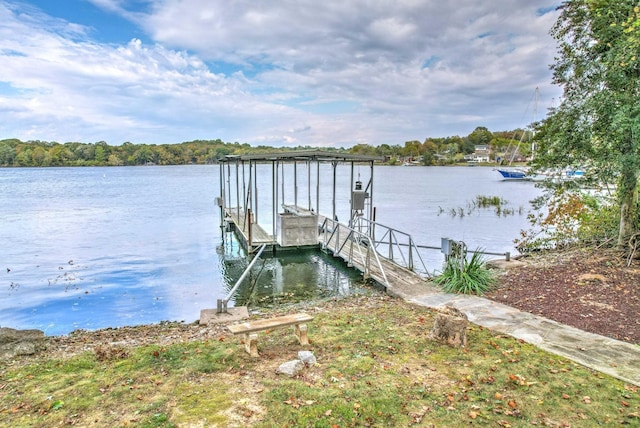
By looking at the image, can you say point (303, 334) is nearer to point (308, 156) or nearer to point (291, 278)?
point (291, 278)

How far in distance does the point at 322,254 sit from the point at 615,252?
28.4 feet

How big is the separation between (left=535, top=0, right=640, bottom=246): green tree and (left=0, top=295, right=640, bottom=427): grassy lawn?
18.8 ft

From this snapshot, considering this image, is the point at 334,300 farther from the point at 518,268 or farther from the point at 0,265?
the point at 0,265

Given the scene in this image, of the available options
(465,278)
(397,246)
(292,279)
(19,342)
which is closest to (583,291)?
(465,278)

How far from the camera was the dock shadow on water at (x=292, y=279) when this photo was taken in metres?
10.2

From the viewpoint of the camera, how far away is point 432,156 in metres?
132

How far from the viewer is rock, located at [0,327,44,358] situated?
610 cm

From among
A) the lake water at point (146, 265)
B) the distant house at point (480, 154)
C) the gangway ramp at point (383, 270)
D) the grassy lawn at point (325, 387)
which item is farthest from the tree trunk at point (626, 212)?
the distant house at point (480, 154)

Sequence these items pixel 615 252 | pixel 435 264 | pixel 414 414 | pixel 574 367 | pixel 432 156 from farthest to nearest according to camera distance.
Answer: pixel 432 156, pixel 435 264, pixel 615 252, pixel 574 367, pixel 414 414

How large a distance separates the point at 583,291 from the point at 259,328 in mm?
6448

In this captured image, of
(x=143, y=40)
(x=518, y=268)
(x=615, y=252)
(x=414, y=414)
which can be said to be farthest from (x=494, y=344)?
(x=143, y=40)

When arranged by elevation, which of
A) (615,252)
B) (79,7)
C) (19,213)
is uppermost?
(79,7)

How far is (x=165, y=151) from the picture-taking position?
126m

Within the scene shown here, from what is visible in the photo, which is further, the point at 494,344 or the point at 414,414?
the point at 494,344
